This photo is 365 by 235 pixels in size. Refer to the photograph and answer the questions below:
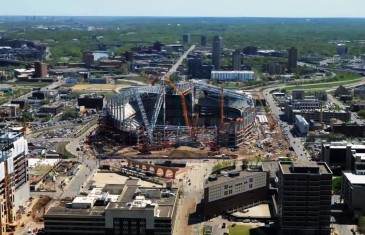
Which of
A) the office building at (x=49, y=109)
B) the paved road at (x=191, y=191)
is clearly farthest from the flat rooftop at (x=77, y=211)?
the office building at (x=49, y=109)

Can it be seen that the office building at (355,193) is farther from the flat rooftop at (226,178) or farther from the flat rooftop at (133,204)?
the flat rooftop at (133,204)

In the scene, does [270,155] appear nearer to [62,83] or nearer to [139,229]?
[139,229]

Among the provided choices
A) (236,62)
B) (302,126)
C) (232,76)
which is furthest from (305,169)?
(236,62)

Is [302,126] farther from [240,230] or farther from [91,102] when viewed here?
A: [91,102]

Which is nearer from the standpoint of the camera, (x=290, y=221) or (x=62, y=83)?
(x=290, y=221)

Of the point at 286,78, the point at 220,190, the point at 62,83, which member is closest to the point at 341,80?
the point at 286,78

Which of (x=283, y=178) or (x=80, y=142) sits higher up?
(x=283, y=178)

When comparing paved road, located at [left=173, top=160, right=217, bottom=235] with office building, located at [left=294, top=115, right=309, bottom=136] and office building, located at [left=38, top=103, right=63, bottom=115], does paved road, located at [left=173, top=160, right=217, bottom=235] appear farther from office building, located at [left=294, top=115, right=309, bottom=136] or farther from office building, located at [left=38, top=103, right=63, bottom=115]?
office building, located at [left=38, top=103, right=63, bottom=115]
